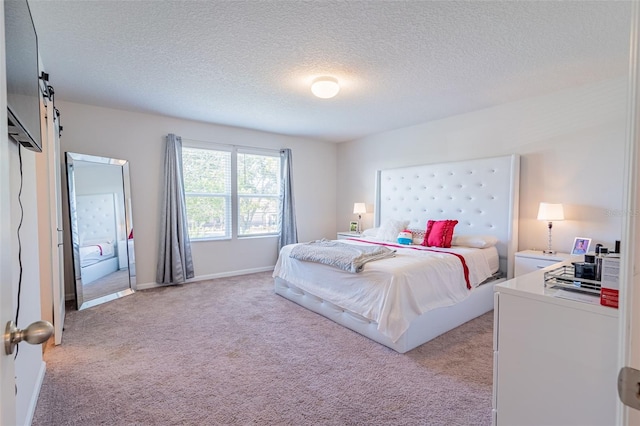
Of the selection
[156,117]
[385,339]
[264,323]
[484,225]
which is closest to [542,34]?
[484,225]

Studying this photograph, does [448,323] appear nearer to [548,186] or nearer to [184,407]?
[548,186]

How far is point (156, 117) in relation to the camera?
14.3ft

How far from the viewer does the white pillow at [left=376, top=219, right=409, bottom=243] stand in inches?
170

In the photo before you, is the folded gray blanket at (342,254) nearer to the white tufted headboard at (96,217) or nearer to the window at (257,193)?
the window at (257,193)

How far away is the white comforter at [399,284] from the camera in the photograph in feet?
8.04

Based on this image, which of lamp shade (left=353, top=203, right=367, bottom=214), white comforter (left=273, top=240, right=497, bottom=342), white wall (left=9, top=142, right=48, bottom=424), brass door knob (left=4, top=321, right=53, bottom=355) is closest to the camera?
brass door knob (left=4, top=321, right=53, bottom=355)

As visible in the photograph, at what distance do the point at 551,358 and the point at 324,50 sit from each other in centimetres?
245

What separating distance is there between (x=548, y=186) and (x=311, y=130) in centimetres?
339

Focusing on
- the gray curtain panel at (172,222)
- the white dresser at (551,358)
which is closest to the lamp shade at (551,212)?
the white dresser at (551,358)

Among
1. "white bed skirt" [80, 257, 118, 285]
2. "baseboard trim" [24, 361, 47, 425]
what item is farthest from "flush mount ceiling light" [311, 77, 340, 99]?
"white bed skirt" [80, 257, 118, 285]

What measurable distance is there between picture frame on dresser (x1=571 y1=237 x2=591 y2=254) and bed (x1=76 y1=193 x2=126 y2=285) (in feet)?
17.6

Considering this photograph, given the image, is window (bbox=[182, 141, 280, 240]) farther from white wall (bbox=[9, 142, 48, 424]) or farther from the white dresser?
the white dresser

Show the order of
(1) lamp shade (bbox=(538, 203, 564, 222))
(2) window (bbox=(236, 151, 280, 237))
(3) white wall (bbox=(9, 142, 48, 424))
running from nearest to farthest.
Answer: (3) white wall (bbox=(9, 142, 48, 424)) → (1) lamp shade (bbox=(538, 203, 564, 222)) → (2) window (bbox=(236, 151, 280, 237))

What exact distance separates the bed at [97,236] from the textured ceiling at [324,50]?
49.2 inches
